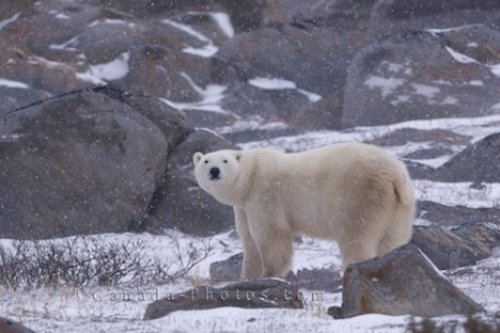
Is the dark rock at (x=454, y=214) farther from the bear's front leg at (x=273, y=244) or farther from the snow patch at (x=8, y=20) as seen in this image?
the snow patch at (x=8, y=20)

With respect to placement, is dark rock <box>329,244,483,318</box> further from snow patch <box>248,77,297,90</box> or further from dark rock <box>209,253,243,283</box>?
snow patch <box>248,77,297,90</box>

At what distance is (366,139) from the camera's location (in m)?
21.5

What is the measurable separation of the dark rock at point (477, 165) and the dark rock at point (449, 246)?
17.6 ft

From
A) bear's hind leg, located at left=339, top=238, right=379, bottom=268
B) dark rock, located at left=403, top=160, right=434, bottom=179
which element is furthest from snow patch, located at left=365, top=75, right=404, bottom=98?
bear's hind leg, located at left=339, top=238, right=379, bottom=268

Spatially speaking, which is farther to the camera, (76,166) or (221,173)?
(76,166)

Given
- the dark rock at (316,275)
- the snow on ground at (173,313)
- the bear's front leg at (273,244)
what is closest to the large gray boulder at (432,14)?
the dark rock at (316,275)

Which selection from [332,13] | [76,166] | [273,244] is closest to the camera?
[273,244]

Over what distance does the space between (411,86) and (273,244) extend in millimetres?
16682

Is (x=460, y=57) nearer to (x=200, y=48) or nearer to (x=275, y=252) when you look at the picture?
(x=200, y=48)

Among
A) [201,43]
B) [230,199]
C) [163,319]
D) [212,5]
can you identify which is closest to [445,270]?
[230,199]

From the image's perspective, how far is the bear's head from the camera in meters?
8.59

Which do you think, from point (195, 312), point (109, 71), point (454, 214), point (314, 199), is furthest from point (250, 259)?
point (109, 71)

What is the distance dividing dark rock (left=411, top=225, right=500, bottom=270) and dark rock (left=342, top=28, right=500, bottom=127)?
14316 millimetres

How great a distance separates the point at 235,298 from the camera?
559cm
